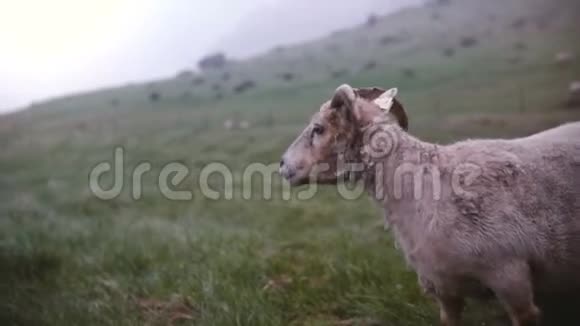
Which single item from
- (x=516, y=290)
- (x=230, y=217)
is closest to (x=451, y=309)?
(x=516, y=290)

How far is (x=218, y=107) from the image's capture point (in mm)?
41781

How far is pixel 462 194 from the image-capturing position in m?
3.65

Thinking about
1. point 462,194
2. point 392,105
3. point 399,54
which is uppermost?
point 399,54

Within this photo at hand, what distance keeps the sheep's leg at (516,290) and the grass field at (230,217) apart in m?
1.05

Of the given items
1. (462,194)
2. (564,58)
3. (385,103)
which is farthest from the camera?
(564,58)

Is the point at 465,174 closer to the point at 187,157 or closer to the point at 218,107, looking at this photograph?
the point at 187,157

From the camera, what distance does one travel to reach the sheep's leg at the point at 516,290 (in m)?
3.43

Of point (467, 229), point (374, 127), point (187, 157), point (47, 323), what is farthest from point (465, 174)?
point (187, 157)

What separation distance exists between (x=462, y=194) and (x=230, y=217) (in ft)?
27.9

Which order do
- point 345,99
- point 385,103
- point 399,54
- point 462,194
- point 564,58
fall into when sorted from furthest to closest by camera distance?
point 399,54 → point 564,58 → point 385,103 → point 345,99 → point 462,194

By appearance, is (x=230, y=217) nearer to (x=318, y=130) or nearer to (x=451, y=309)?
(x=318, y=130)

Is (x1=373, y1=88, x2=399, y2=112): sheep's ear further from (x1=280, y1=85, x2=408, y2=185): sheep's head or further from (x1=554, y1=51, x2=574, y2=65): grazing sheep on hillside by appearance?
(x1=554, y1=51, x2=574, y2=65): grazing sheep on hillside

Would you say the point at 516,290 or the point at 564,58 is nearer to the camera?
the point at 516,290

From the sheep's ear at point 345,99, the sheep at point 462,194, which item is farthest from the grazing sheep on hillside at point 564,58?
the sheep's ear at point 345,99
